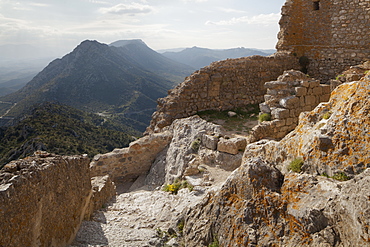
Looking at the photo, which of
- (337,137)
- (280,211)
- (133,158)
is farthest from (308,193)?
(133,158)

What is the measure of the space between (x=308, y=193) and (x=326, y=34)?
13418 mm

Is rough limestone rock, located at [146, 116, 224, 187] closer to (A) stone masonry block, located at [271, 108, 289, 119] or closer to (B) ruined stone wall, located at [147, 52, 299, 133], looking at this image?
(B) ruined stone wall, located at [147, 52, 299, 133]

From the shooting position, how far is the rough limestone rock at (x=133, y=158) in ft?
34.8

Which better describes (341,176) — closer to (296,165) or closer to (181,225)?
(296,165)

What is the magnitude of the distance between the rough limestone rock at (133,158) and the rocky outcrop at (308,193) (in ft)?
22.3

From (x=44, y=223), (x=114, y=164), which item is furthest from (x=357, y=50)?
(x=44, y=223)

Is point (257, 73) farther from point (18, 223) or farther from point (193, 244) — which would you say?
point (18, 223)

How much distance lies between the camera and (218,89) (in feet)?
41.4

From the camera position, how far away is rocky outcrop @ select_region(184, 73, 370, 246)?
2791 mm

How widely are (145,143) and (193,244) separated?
7.23 m

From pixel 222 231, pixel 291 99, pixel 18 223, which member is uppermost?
pixel 291 99

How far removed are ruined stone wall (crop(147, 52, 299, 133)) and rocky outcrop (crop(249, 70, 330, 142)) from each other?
3212mm

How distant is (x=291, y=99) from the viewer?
Answer: 8797 millimetres

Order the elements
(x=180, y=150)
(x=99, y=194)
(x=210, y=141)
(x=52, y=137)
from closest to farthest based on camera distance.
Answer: (x=99, y=194) → (x=210, y=141) → (x=180, y=150) → (x=52, y=137)
